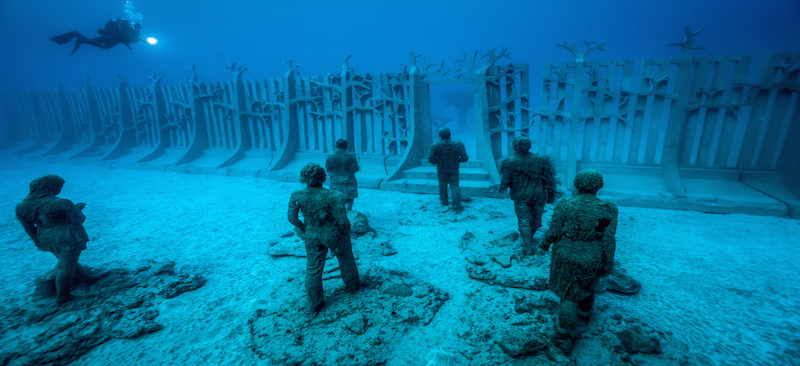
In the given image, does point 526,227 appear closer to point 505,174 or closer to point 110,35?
point 505,174

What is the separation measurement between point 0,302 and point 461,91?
3144cm

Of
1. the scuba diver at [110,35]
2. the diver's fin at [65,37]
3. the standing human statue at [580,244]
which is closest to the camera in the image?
the standing human statue at [580,244]

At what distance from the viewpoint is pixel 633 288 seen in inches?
138

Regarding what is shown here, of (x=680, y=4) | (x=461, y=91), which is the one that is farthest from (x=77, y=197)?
(x=680, y=4)

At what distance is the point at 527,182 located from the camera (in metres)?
4.52

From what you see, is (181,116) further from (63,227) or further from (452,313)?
(452,313)

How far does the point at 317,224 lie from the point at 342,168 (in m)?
2.61

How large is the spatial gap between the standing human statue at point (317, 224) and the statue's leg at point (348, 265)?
0.06 metres

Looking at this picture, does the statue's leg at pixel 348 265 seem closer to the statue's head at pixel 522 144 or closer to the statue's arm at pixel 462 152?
the statue's head at pixel 522 144

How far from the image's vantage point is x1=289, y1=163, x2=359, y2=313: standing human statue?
10.7 ft

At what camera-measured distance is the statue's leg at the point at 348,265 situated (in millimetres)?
3477

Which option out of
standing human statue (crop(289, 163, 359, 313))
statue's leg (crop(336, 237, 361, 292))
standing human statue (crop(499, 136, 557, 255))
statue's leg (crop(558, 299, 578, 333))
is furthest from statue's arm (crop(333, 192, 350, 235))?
standing human statue (crop(499, 136, 557, 255))

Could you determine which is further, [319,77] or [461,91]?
[461,91]

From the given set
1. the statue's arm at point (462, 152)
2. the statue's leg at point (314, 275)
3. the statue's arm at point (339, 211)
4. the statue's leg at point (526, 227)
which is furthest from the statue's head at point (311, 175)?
the statue's arm at point (462, 152)
